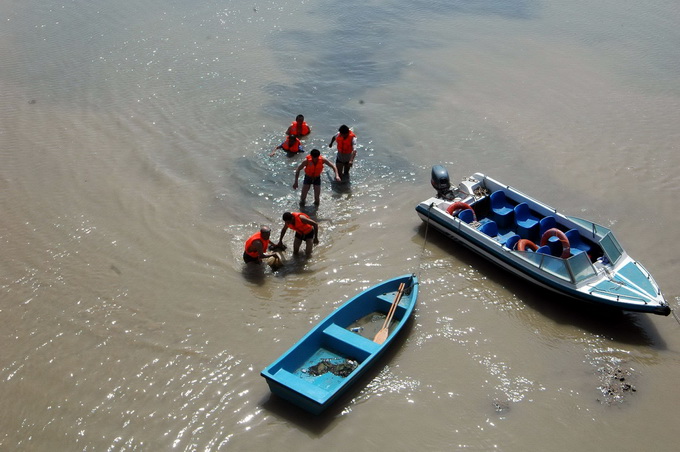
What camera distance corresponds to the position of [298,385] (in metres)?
9.50

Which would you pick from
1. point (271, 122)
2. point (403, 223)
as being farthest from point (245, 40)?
point (403, 223)

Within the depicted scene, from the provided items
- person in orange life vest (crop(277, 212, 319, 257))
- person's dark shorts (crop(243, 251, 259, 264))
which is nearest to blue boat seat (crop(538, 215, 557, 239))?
person in orange life vest (crop(277, 212, 319, 257))

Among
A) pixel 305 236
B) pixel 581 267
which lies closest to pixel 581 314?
pixel 581 267

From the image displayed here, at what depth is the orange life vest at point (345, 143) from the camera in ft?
48.8

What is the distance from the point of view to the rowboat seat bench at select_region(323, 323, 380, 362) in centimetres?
1038

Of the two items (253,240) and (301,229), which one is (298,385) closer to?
(253,240)

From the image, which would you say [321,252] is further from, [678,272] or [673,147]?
[673,147]

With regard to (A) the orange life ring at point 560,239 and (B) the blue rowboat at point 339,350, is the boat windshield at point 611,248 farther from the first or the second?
(B) the blue rowboat at point 339,350

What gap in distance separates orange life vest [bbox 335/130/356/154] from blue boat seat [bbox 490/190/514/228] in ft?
11.6

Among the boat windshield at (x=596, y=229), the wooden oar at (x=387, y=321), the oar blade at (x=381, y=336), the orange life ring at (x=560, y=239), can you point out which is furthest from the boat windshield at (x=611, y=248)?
the oar blade at (x=381, y=336)

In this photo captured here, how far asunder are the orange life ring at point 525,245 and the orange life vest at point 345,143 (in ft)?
15.5

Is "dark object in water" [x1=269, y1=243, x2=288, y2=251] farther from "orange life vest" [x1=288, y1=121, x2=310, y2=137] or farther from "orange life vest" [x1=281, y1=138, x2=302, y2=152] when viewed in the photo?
"orange life vest" [x1=288, y1=121, x2=310, y2=137]

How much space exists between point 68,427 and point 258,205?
6.49 m

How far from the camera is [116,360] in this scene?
1051cm
